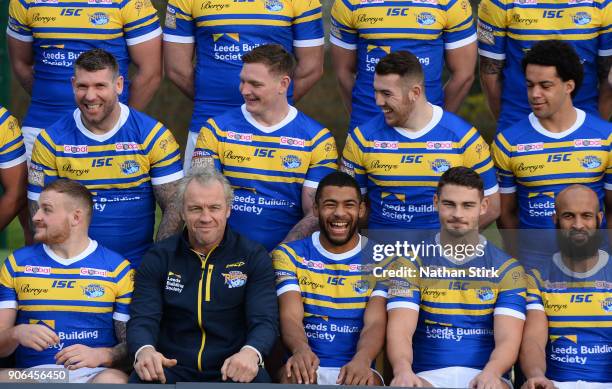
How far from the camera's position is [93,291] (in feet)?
21.6

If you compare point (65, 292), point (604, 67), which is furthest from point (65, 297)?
point (604, 67)

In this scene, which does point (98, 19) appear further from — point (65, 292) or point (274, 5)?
point (65, 292)

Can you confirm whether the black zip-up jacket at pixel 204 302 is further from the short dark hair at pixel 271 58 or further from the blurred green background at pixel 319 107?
the blurred green background at pixel 319 107

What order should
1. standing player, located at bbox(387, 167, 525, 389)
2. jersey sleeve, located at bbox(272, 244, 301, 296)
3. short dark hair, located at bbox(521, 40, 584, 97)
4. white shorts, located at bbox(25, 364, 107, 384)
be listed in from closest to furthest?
white shorts, located at bbox(25, 364, 107, 384) → standing player, located at bbox(387, 167, 525, 389) → jersey sleeve, located at bbox(272, 244, 301, 296) → short dark hair, located at bbox(521, 40, 584, 97)

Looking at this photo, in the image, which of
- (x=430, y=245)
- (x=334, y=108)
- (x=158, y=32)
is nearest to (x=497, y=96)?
(x=430, y=245)

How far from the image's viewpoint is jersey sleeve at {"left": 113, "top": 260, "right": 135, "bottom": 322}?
21.6ft

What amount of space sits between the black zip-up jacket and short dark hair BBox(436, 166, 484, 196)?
0.99 metres

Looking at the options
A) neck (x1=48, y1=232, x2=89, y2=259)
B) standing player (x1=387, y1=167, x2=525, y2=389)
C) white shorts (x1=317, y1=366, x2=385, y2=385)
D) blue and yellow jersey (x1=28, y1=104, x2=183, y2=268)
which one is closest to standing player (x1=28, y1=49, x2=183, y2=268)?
blue and yellow jersey (x1=28, y1=104, x2=183, y2=268)

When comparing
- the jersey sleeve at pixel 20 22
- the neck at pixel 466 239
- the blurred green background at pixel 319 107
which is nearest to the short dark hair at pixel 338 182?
the neck at pixel 466 239

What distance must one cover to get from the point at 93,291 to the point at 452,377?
1.83 m

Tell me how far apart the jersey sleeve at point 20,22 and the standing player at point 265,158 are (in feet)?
4.26

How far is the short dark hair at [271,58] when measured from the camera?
7.23m

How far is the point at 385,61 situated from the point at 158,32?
4.91ft

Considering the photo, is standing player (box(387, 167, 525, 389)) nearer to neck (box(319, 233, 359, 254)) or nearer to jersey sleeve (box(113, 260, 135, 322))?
neck (box(319, 233, 359, 254))
